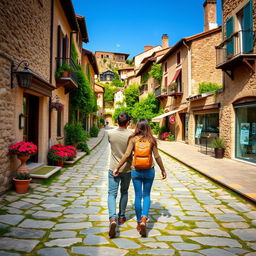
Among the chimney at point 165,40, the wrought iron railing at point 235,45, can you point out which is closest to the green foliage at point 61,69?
the wrought iron railing at point 235,45

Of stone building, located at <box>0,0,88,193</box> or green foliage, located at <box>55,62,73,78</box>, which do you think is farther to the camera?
green foliage, located at <box>55,62,73,78</box>

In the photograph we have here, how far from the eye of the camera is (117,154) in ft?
12.2

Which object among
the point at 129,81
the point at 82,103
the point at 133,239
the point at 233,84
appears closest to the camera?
the point at 133,239

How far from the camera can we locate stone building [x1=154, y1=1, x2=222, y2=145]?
15783 mm

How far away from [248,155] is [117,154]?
813cm

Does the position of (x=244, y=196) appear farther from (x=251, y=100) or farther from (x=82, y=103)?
(x=82, y=103)

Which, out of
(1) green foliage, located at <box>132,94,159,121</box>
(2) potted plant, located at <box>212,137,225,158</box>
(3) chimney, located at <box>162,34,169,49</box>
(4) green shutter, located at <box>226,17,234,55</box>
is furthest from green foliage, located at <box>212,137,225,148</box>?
(3) chimney, located at <box>162,34,169,49</box>

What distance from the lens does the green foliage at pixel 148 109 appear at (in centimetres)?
2664

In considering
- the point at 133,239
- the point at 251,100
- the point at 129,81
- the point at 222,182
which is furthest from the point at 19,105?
the point at 129,81

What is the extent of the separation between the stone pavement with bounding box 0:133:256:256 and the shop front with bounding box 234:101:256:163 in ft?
13.9

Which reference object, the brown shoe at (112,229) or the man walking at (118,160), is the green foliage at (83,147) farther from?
the brown shoe at (112,229)

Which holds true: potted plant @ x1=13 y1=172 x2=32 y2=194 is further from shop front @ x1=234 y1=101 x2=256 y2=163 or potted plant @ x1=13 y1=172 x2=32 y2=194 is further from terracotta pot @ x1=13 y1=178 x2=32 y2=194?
shop front @ x1=234 y1=101 x2=256 y2=163

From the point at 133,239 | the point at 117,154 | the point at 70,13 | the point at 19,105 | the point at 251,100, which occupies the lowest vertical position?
the point at 133,239

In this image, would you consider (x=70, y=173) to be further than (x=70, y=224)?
Yes
